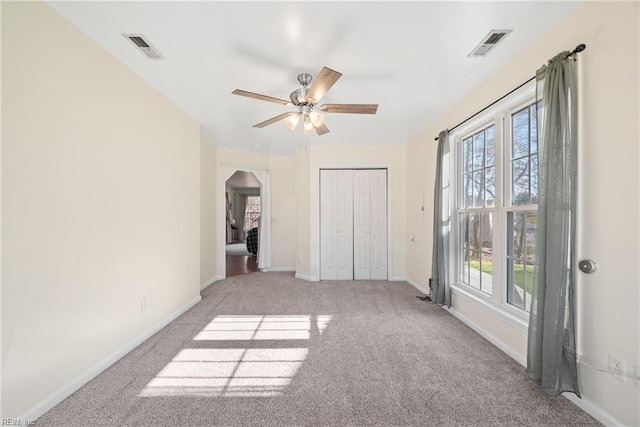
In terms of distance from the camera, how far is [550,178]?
169 cm

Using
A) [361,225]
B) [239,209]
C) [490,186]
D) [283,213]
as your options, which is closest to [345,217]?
[361,225]

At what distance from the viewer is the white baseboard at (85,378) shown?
1.58 meters

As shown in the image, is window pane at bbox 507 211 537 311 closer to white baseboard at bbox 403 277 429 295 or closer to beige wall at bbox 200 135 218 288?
white baseboard at bbox 403 277 429 295

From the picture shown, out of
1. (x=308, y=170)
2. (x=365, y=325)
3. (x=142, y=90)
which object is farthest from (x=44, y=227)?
(x=308, y=170)

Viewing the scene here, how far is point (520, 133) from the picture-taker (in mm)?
2336

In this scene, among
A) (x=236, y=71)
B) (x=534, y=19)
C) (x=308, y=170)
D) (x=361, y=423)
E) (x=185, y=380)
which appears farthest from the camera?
(x=308, y=170)

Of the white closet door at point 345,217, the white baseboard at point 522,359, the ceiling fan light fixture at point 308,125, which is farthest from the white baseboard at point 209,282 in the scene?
the white baseboard at point 522,359

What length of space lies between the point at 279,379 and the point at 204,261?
10.0 feet

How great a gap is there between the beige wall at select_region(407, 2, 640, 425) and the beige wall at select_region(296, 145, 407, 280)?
10.2ft

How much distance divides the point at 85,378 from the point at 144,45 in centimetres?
245

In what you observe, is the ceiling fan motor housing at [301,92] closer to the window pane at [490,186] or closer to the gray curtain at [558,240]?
the gray curtain at [558,240]

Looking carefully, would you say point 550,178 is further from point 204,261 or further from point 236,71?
point 204,261

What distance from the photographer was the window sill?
2178 mm

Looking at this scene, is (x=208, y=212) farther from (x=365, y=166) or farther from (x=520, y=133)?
(x=520, y=133)
